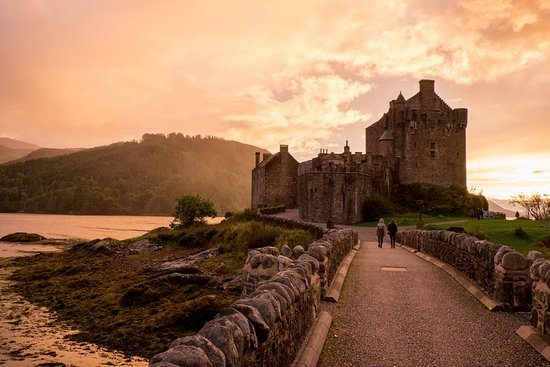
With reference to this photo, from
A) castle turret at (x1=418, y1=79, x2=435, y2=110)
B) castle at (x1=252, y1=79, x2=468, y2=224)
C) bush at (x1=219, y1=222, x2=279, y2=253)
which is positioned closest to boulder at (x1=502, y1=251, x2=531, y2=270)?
bush at (x1=219, y1=222, x2=279, y2=253)

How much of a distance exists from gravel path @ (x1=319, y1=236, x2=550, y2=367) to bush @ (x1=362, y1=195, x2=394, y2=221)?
1399 inches

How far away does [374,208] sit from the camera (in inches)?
1923

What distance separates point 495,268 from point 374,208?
38669 millimetres

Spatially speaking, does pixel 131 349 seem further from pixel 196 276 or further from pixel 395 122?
pixel 395 122

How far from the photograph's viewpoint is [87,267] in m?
31.4

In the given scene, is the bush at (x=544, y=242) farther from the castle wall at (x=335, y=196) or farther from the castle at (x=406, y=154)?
the castle at (x=406, y=154)

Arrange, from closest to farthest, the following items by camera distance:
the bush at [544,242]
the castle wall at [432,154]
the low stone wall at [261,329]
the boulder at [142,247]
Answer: the low stone wall at [261,329] < the bush at [544,242] < the boulder at [142,247] < the castle wall at [432,154]

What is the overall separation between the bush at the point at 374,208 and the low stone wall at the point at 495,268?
32.8 meters

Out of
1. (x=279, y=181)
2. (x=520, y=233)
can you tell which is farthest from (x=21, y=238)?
(x=520, y=233)

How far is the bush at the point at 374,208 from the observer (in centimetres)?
4866

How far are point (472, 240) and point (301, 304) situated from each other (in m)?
8.37

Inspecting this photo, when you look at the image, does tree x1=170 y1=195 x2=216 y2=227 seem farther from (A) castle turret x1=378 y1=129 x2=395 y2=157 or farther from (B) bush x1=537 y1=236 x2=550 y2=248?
(B) bush x1=537 y1=236 x2=550 y2=248

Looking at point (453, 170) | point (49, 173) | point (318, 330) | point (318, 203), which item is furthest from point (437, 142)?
point (49, 173)

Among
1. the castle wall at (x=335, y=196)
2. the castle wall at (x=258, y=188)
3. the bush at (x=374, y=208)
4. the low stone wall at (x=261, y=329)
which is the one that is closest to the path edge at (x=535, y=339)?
the low stone wall at (x=261, y=329)
